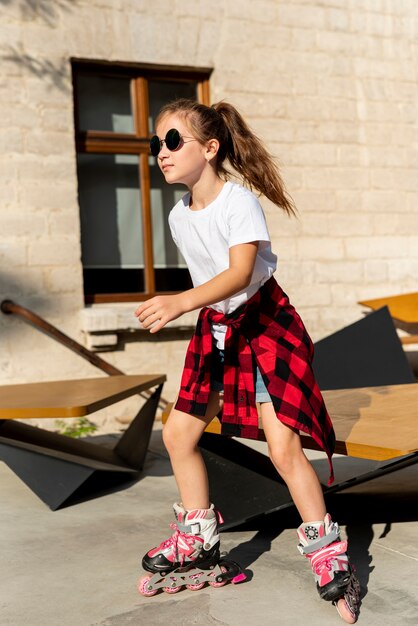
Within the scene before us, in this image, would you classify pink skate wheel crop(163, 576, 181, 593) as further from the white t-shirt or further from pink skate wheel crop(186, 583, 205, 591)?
the white t-shirt

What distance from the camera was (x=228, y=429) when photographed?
2.72m

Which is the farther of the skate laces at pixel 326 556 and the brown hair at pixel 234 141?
the brown hair at pixel 234 141

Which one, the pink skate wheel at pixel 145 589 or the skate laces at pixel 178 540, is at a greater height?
the skate laces at pixel 178 540

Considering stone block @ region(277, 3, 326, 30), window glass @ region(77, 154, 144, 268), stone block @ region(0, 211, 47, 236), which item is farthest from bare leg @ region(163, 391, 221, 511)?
stone block @ region(277, 3, 326, 30)

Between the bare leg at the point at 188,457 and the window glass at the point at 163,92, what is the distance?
4.64 m

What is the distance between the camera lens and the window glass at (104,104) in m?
6.86

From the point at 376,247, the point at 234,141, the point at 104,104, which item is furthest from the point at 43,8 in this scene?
the point at 234,141

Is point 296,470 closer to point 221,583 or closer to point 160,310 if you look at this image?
point 221,583

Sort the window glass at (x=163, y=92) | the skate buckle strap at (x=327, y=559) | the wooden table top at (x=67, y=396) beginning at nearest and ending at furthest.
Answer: the skate buckle strap at (x=327, y=559), the wooden table top at (x=67, y=396), the window glass at (x=163, y=92)

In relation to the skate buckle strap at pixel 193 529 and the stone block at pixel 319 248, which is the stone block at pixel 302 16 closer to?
the stone block at pixel 319 248

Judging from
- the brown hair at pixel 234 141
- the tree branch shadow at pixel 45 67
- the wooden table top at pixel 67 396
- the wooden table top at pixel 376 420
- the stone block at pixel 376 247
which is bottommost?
the wooden table top at pixel 67 396

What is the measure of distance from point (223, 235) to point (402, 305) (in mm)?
4877

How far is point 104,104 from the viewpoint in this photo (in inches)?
272

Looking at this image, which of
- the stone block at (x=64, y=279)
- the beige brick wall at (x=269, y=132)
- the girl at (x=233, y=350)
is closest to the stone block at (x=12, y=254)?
the beige brick wall at (x=269, y=132)
